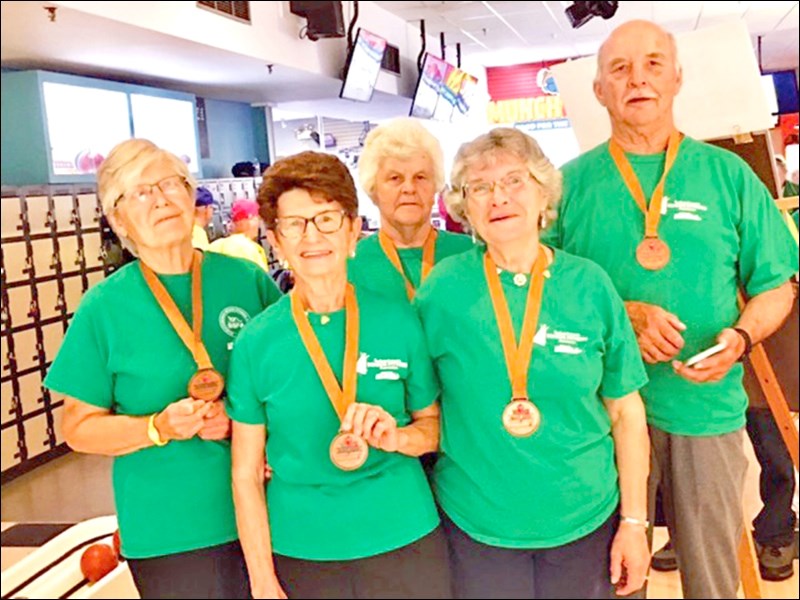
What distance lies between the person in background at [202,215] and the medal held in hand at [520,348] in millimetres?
360

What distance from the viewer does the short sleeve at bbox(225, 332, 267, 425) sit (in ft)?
3.00

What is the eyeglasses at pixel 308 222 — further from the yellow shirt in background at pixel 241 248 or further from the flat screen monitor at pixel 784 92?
the flat screen monitor at pixel 784 92

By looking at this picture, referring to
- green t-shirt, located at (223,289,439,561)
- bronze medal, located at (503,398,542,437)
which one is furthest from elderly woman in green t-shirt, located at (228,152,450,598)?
bronze medal, located at (503,398,542,437)

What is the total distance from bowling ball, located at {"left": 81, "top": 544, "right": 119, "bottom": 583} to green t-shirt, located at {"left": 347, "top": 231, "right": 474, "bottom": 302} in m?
0.67

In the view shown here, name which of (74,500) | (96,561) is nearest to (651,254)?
(74,500)

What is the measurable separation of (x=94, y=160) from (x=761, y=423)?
0.92 meters

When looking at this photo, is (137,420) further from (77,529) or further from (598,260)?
(598,260)

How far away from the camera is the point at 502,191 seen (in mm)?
905

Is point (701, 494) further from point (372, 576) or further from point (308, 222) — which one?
point (308, 222)

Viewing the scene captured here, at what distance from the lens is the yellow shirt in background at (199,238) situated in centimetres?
89

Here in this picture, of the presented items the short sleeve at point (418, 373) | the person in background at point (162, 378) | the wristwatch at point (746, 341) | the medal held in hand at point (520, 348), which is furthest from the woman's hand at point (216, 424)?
the wristwatch at point (746, 341)

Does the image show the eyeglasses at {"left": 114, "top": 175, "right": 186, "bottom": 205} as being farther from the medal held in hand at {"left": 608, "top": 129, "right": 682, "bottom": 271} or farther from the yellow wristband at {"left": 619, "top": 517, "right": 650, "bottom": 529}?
the yellow wristband at {"left": 619, "top": 517, "right": 650, "bottom": 529}

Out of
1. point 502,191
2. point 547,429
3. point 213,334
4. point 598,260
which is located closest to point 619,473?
point 547,429

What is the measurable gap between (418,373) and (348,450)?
137 mm
